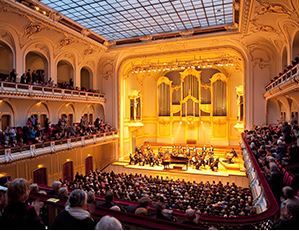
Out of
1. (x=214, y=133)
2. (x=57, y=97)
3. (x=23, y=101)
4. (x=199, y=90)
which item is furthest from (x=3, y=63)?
(x=214, y=133)

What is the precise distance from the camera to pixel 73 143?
14398 millimetres

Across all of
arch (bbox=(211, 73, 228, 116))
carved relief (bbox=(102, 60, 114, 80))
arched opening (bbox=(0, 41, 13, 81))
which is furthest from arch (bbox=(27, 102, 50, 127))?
arch (bbox=(211, 73, 228, 116))

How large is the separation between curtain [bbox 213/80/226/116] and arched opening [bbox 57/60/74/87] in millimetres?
12570

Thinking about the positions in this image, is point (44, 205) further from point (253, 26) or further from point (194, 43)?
point (194, 43)

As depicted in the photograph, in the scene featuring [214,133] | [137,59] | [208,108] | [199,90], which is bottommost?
[214,133]

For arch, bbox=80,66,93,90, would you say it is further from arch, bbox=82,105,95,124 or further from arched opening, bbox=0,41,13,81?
arched opening, bbox=0,41,13,81

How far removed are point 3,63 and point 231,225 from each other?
1441 centimetres

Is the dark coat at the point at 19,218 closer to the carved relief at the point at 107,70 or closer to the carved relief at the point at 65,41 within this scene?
the carved relief at the point at 65,41

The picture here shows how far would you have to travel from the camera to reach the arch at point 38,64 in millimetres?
14812

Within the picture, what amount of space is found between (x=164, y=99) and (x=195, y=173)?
985cm

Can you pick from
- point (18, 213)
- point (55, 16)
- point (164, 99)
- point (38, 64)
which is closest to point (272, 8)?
point (55, 16)

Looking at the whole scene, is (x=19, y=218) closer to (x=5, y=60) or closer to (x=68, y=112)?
(x=5, y=60)

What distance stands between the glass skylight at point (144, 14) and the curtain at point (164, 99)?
8139 mm

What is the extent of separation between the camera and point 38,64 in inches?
631
